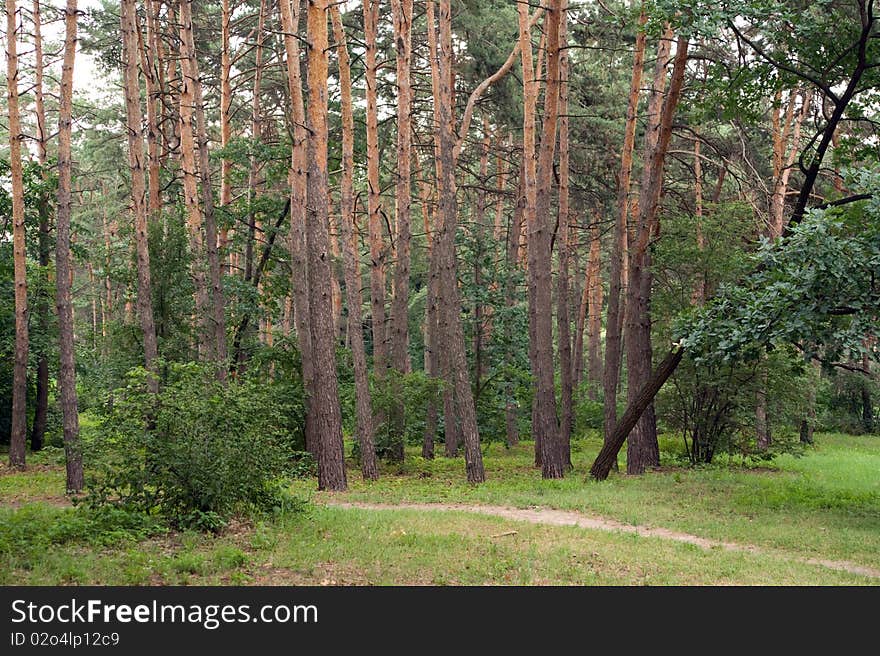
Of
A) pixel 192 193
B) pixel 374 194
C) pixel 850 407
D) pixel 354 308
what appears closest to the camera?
pixel 354 308

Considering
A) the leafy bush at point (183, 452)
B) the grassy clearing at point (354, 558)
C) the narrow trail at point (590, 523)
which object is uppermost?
the leafy bush at point (183, 452)

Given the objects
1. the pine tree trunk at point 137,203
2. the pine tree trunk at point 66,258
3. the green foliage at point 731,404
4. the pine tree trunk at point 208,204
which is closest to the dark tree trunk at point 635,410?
the green foliage at point 731,404

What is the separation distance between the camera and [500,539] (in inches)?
406

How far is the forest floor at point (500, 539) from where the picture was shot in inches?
316

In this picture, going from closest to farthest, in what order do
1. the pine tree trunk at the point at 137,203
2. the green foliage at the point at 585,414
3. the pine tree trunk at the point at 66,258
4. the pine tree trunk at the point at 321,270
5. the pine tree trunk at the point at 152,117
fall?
the pine tree trunk at the point at 66,258, the pine tree trunk at the point at 321,270, the pine tree trunk at the point at 137,203, the pine tree trunk at the point at 152,117, the green foliage at the point at 585,414

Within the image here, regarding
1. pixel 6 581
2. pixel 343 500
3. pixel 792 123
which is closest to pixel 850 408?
pixel 792 123

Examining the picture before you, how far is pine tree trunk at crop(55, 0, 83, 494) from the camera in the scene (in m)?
15.7

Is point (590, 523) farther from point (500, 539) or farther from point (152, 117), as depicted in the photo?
point (152, 117)

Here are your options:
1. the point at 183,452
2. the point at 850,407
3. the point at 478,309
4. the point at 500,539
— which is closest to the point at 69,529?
the point at 183,452

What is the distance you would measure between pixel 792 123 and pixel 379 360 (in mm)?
14326

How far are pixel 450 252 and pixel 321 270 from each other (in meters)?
3.07

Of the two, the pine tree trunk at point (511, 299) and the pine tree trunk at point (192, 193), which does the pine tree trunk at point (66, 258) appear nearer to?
the pine tree trunk at point (192, 193)

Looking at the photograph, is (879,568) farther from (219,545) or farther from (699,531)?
(219,545)

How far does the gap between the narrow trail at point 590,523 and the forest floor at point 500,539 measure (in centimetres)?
3
